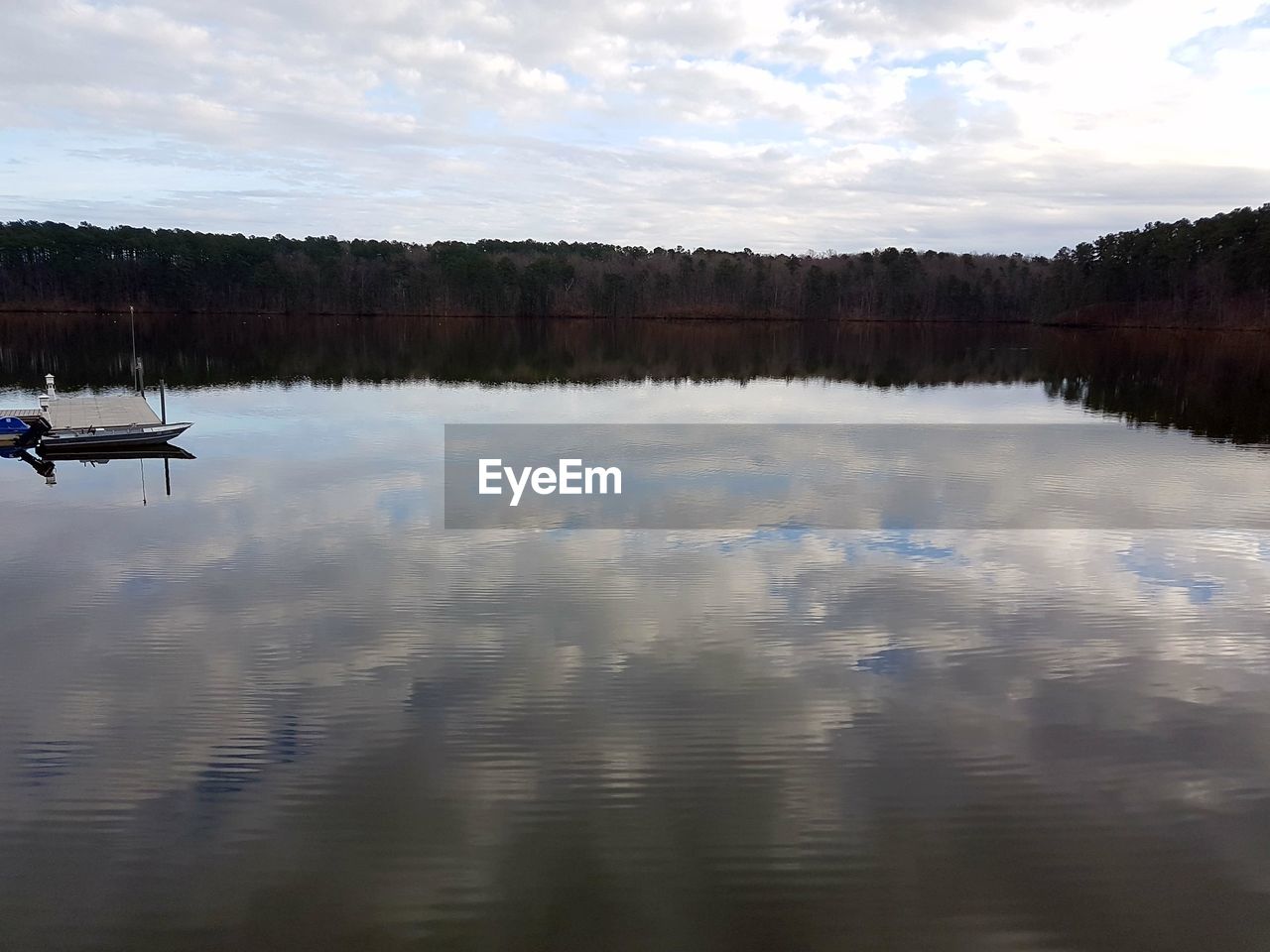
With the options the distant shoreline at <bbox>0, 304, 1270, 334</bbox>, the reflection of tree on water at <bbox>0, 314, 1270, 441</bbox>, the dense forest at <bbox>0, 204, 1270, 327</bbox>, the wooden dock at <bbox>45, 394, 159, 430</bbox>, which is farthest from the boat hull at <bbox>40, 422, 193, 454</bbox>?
the dense forest at <bbox>0, 204, 1270, 327</bbox>

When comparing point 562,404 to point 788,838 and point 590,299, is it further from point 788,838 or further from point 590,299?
point 590,299

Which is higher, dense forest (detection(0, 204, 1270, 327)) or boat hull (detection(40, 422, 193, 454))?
dense forest (detection(0, 204, 1270, 327))

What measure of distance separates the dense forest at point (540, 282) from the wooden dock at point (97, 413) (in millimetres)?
128246

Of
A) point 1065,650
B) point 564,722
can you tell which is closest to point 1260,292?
point 1065,650

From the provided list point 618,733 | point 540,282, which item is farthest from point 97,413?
point 540,282

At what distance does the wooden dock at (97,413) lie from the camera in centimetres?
3027

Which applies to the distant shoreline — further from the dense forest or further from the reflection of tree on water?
the reflection of tree on water

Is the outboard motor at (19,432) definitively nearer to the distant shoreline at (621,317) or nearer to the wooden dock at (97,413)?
the wooden dock at (97,413)

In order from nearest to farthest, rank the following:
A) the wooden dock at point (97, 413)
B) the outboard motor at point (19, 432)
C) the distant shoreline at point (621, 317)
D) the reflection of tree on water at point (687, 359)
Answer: the outboard motor at point (19, 432), the wooden dock at point (97, 413), the reflection of tree on water at point (687, 359), the distant shoreline at point (621, 317)

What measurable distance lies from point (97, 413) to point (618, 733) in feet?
94.7

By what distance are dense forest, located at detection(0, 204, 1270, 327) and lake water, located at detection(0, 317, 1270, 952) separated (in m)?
137

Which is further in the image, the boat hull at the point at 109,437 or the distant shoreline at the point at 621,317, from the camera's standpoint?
the distant shoreline at the point at 621,317

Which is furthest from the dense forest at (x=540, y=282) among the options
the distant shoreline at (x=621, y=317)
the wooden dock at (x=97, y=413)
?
the wooden dock at (x=97, y=413)

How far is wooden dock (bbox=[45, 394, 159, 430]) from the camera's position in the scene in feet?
99.3
